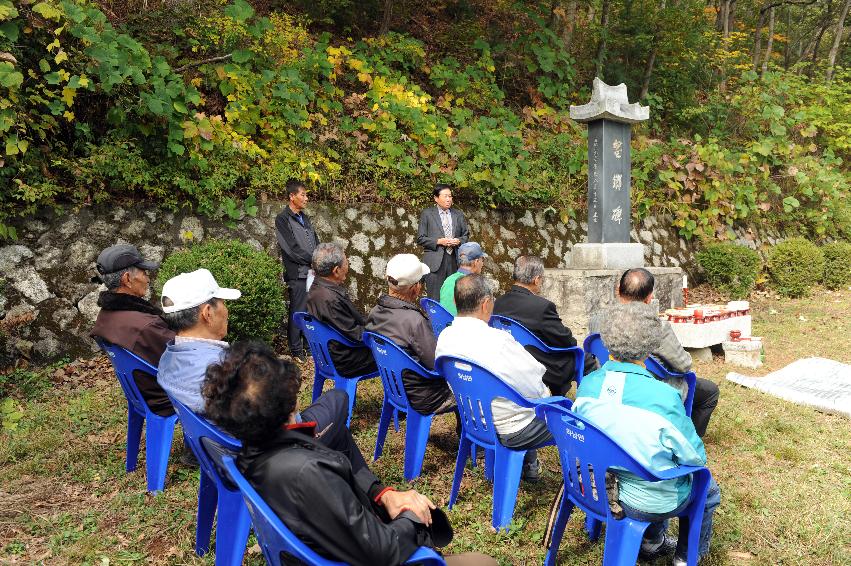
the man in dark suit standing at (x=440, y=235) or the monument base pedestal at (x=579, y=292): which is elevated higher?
the man in dark suit standing at (x=440, y=235)

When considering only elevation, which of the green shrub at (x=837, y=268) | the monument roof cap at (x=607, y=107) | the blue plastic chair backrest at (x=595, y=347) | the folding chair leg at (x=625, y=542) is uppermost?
the monument roof cap at (x=607, y=107)

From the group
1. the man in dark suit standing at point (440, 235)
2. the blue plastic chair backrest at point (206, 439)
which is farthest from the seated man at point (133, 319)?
the man in dark suit standing at point (440, 235)

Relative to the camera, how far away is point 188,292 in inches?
107

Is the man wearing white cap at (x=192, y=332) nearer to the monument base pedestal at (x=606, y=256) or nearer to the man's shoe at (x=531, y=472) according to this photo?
the man's shoe at (x=531, y=472)

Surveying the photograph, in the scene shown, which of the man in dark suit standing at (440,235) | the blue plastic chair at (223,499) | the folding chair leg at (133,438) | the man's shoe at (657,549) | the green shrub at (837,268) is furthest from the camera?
the green shrub at (837,268)

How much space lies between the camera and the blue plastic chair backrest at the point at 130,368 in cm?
320

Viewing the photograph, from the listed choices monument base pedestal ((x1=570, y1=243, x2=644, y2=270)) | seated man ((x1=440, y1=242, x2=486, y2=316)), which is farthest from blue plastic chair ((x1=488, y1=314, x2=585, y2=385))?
monument base pedestal ((x1=570, y1=243, x2=644, y2=270))

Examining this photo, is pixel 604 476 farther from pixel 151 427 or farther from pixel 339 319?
pixel 151 427

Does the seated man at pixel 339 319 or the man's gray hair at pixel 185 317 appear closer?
the man's gray hair at pixel 185 317

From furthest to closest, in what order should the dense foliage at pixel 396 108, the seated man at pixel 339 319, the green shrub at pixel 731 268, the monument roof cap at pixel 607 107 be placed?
the green shrub at pixel 731 268 → the monument roof cap at pixel 607 107 → the dense foliage at pixel 396 108 → the seated man at pixel 339 319

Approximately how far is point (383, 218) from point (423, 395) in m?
4.11

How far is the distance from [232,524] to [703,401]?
265 cm

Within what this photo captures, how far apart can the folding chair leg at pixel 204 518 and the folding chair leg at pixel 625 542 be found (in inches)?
63.4

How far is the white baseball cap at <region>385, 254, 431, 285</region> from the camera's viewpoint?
365 centimetres
